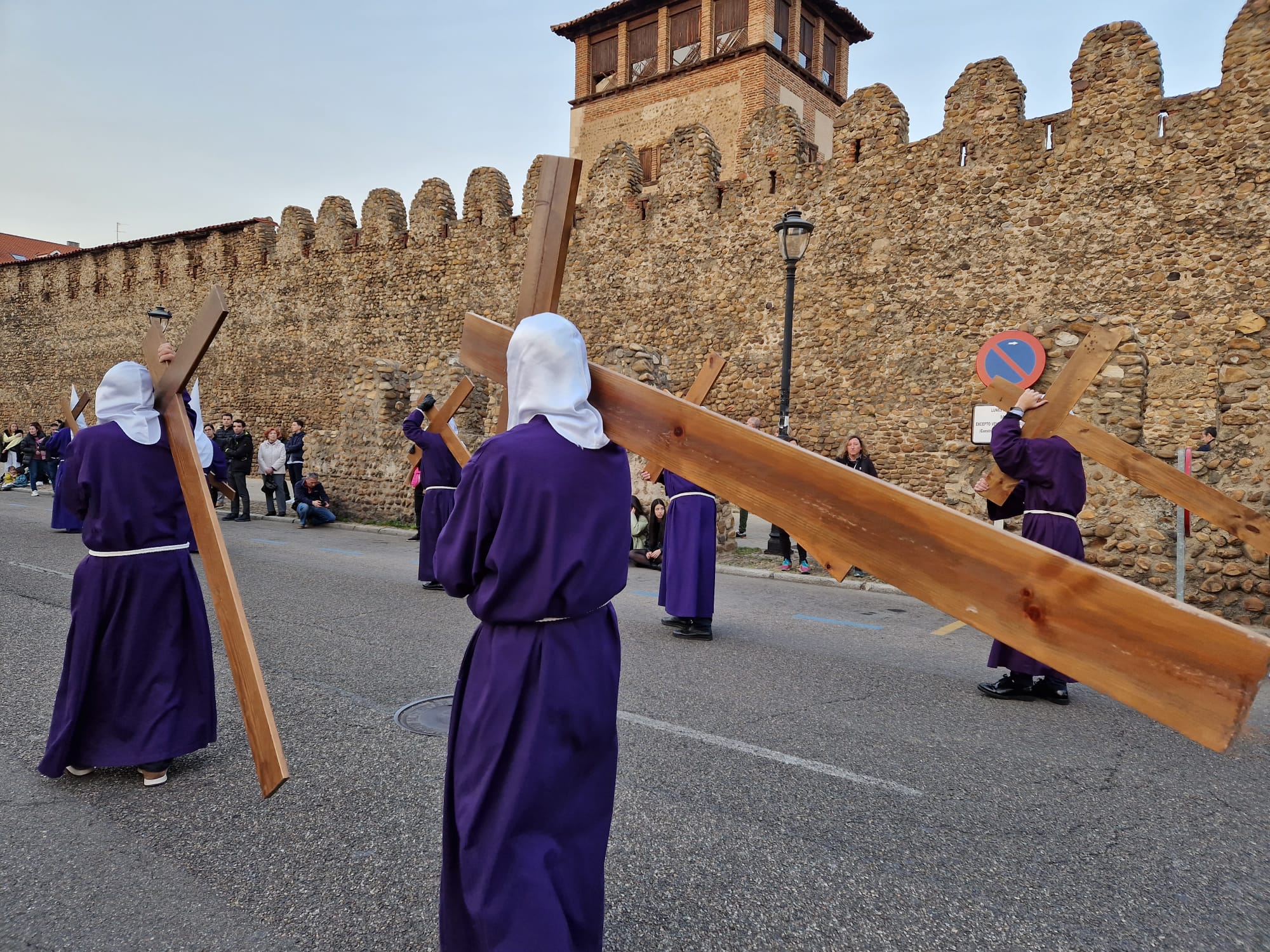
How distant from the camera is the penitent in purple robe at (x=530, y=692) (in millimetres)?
2256

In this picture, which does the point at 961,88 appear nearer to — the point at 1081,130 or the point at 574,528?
the point at 1081,130

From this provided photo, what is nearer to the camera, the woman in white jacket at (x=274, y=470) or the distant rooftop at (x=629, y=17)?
the woman in white jacket at (x=274, y=470)

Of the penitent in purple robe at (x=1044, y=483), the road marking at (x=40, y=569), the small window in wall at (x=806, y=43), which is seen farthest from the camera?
the small window in wall at (x=806, y=43)

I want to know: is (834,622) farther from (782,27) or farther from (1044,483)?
(782,27)

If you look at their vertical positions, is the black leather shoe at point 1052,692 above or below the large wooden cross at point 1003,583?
below

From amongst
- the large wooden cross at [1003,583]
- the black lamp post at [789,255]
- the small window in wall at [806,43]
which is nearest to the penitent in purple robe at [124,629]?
the large wooden cross at [1003,583]

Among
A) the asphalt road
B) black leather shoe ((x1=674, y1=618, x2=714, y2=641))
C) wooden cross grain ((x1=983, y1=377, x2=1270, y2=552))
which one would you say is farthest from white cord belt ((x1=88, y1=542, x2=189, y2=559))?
wooden cross grain ((x1=983, y1=377, x2=1270, y2=552))

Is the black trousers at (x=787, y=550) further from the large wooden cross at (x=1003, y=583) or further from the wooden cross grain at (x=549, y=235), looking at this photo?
the large wooden cross at (x=1003, y=583)

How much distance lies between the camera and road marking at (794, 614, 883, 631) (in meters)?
7.88

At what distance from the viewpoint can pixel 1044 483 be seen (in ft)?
18.7

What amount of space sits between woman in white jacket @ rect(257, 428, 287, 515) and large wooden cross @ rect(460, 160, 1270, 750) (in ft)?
54.2

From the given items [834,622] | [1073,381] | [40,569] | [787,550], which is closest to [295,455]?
[40,569]

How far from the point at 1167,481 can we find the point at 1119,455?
0.29 m

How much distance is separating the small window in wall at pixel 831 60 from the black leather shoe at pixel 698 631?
1164 inches
